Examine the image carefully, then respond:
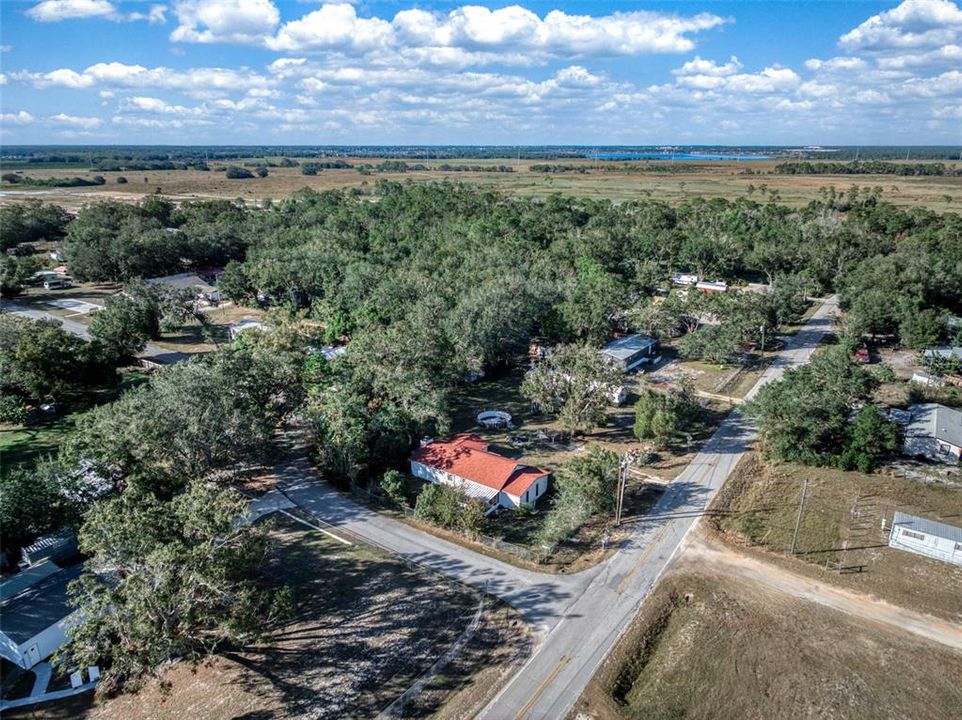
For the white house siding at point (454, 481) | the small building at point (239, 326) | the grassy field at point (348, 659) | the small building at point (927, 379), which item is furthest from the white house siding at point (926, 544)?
the small building at point (239, 326)

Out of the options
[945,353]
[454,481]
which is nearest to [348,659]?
[454,481]

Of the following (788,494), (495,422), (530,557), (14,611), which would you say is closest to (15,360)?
(14,611)

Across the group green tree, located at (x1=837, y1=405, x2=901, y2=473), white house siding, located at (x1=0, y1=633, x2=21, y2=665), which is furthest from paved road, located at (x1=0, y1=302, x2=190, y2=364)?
green tree, located at (x1=837, y1=405, x2=901, y2=473)

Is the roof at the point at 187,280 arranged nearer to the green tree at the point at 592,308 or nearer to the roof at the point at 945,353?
the green tree at the point at 592,308

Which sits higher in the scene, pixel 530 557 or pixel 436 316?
pixel 436 316

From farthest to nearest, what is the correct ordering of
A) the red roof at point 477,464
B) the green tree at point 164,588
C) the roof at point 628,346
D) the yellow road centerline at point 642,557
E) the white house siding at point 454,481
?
the roof at point 628,346 → the red roof at point 477,464 → the white house siding at point 454,481 → the yellow road centerline at point 642,557 → the green tree at point 164,588

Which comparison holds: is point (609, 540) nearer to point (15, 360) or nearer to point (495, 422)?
point (495, 422)

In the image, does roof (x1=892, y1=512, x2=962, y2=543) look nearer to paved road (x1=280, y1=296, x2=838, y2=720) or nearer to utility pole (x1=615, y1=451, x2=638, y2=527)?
paved road (x1=280, y1=296, x2=838, y2=720)
